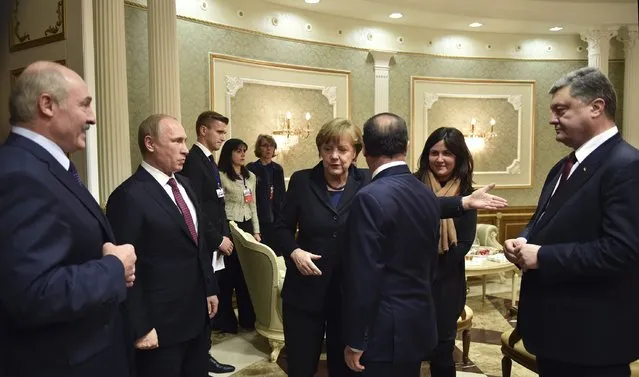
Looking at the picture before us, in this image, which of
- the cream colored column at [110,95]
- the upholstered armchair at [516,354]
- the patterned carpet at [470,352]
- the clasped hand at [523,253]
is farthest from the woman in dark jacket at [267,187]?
the clasped hand at [523,253]

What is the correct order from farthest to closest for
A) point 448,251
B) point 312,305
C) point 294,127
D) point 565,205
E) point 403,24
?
point 403,24, point 294,127, point 448,251, point 312,305, point 565,205

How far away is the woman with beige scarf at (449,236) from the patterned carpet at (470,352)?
1.24m

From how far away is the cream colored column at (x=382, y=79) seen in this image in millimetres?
7543

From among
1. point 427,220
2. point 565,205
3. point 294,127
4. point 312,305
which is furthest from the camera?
point 294,127

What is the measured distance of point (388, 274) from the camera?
1814 mm

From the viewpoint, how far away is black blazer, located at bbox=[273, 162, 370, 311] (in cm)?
229

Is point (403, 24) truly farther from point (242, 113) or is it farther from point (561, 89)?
point (561, 89)

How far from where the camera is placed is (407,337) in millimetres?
1795

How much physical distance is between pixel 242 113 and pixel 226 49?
775 millimetres

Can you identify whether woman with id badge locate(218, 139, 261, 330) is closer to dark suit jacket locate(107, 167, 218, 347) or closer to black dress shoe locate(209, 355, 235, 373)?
black dress shoe locate(209, 355, 235, 373)

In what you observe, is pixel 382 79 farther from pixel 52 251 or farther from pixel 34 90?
pixel 52 251

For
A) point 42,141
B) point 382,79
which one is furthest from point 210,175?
point 382,79

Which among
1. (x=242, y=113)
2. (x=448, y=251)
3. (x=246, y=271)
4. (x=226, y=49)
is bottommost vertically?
(x=246, y=271)

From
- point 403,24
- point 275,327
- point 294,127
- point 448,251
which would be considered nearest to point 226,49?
point 294,127
